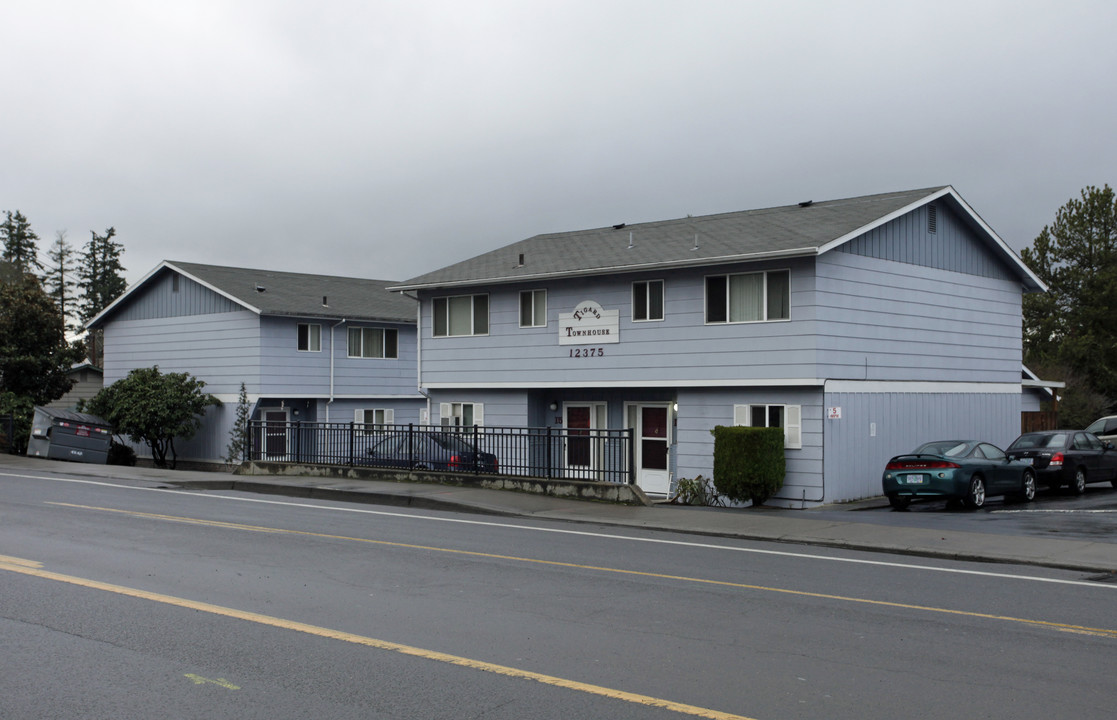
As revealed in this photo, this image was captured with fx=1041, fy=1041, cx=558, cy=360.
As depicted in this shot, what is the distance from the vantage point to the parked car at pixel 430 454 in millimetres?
22562

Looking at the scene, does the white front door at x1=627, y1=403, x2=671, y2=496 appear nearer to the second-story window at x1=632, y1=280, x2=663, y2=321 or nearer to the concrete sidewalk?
the second-story window at x1=632, y1=280, x2=663, y2=321

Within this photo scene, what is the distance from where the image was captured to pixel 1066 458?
23125 mm

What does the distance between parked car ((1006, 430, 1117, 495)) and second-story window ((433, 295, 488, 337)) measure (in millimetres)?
13423

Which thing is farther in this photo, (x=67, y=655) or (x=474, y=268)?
(x=474, y=268)

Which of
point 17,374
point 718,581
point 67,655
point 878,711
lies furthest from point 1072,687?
point 17,374

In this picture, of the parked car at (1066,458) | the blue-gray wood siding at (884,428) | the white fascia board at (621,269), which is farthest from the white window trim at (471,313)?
the parked car at (1066,458)

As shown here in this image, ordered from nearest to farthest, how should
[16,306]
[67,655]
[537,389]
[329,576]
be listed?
[67,655], [329,576], [537,389], [16,306]

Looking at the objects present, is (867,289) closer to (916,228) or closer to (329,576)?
(916,228)

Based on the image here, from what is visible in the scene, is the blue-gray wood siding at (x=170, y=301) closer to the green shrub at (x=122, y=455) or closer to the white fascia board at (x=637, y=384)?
the green shrub at (x=122, y=455)

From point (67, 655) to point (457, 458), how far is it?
15429mm

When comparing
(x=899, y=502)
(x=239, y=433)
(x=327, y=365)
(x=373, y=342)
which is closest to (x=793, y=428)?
(x=899, y=502)

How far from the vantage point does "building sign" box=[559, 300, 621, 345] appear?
82.7 feet

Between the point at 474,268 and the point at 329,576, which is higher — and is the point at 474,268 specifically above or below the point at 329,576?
above

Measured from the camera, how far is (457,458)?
22.8 meters
